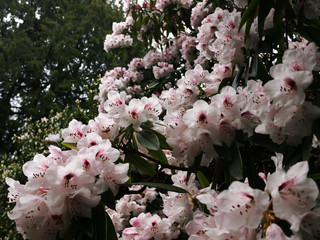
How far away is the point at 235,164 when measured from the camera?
907mm

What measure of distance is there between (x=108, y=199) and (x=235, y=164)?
383 mm

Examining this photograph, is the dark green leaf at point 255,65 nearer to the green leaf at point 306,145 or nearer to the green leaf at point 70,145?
the green leaf at point 306,145

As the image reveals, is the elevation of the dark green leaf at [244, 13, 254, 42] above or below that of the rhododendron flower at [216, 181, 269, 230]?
above

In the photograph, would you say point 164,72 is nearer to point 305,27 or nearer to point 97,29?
point 305,27

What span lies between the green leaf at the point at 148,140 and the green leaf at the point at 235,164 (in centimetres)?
26

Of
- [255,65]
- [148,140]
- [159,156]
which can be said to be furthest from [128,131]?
[255,65]

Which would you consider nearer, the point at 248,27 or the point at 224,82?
the point at 248,27

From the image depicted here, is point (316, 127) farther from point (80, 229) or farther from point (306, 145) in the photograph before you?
point (80, 229)

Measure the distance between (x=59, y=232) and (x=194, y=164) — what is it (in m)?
0.45

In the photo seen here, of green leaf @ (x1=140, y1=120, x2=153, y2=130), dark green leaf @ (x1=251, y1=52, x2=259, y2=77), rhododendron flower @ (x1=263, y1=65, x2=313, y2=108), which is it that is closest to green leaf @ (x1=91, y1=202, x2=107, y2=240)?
green leaf @ (x1=140, y1=120, x2=153, y2=130)

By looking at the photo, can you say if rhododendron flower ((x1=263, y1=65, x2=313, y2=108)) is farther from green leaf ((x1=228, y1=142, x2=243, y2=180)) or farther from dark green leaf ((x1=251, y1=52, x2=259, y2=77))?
dark green leaf ((x1=251, y1=52, x2=259, y2=77))

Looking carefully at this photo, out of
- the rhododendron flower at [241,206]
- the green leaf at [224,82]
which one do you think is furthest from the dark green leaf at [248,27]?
the rhododendron flower at [241,206]

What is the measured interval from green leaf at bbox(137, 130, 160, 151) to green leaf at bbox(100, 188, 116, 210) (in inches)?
9.2

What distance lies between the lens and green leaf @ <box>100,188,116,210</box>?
0.89 meters
